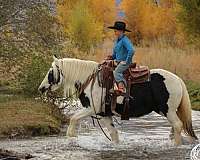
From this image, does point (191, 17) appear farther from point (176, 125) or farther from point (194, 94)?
→ point (176, 125)

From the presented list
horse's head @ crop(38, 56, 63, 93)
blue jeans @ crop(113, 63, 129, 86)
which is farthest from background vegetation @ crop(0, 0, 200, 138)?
blue jeans @ crop(113, 63, 129, 86)

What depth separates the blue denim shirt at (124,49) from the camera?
417 inches

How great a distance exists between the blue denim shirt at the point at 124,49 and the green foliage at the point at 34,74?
22.7 ft

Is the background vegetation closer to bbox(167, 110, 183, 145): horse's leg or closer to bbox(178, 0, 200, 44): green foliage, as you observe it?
bbox(178, 0, 200, 44): green foliage

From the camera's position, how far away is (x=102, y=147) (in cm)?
1050

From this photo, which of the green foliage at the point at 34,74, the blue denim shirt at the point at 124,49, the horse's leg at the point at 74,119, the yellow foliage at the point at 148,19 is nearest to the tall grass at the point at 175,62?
the green foliage at the point at 34,74

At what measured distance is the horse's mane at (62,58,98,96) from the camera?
11.0 meters

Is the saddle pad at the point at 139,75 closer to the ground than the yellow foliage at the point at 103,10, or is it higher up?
closer to the ground

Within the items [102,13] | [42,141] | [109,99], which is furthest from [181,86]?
[102,13]

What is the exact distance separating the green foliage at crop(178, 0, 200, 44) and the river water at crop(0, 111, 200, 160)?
678 inches

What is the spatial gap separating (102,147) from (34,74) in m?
7.64

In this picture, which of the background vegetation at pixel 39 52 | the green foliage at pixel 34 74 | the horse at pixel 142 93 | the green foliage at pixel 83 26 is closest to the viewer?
the horse at pixel 142 93

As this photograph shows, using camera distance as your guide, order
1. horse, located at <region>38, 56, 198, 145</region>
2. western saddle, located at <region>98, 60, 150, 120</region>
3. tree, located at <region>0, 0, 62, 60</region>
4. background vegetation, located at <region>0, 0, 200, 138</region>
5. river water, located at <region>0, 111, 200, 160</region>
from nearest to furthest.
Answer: river water, located at <region>0, 111, 200, 160</region> → western saddle, located at <region>98, 60, 150, 120</region> → horse, located at <region>38, 56, 198, 145</region> → background vegetation, located at <region>0, 0, 200, 138</region> → tree, located at <region>0, 0, 62, 60</region>

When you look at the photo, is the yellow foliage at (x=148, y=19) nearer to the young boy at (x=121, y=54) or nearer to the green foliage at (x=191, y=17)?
the green foliage at (x=191, y=17)
